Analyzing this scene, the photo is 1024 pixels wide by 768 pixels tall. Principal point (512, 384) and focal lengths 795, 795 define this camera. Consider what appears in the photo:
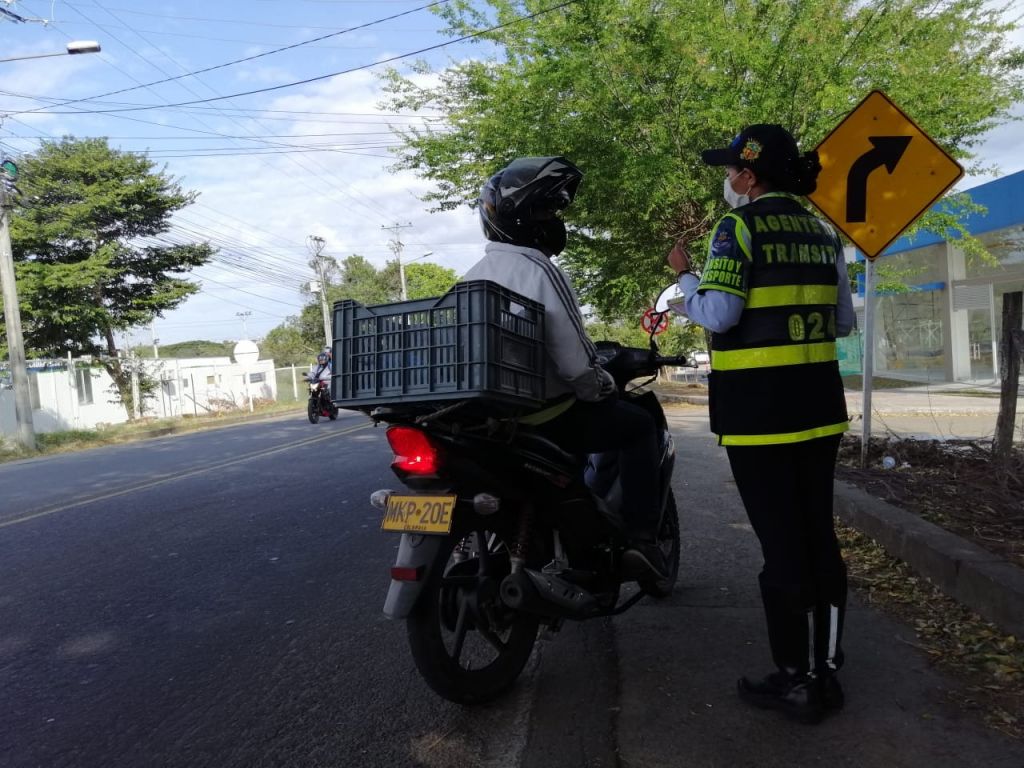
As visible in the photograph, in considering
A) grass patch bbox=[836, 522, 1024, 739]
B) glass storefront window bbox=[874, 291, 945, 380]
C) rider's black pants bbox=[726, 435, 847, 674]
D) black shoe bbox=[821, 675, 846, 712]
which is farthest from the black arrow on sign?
glass storefront window bbox=[874, 291, 945, 380]

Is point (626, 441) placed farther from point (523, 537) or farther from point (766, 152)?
point (766, 152)

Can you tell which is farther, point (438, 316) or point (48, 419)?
point (48, 419)

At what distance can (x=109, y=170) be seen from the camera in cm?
2658

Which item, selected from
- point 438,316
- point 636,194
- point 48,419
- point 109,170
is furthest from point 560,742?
point 109,170

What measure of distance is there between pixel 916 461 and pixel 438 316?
17.2 ft

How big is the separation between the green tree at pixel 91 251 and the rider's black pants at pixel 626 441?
2568 cm

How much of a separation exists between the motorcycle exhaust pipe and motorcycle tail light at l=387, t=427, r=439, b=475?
50 centimetres

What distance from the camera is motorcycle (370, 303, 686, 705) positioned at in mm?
2680

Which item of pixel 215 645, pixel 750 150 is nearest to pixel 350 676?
pixel 215 645

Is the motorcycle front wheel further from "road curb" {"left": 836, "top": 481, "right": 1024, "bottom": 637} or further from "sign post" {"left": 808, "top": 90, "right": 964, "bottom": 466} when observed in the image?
"sign post" {"left": 808, "top": 90, "right": 964, "bottom": 466}

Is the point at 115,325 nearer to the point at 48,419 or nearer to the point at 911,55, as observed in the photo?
the point at 48,419

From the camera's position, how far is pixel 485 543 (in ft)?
Result: 9.61

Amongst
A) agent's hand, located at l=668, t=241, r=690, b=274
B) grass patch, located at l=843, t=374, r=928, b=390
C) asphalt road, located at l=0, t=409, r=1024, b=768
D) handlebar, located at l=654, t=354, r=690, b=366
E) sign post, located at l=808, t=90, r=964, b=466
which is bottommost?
asphalt road, located at l=0, t=409, r=1024, b=768

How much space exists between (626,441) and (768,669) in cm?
105
